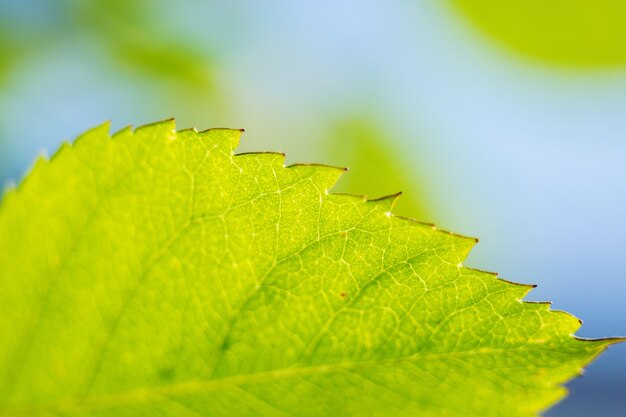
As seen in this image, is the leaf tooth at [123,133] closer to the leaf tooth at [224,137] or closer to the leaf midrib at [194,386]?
the leaf tooth at [224,137]

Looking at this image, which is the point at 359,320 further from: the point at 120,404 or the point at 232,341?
the point at 120,404

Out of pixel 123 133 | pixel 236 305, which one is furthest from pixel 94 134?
pixel 236 305

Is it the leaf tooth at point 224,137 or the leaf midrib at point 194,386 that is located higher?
the leaf tooth at point 224,137

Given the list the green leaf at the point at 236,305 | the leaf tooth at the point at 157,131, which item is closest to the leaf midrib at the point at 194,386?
the green leaf at the point at 236,305

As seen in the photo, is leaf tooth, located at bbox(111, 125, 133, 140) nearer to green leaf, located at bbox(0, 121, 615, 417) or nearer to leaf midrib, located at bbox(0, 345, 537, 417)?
green leaf, located at bbox(0, 121, 615, 417)

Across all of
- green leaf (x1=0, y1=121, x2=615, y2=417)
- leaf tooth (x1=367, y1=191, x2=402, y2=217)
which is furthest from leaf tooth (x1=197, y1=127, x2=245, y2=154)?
leaf tooth (x1=367, y1=191, x2=402, y2=217)

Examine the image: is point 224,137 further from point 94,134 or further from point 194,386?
point 194,386

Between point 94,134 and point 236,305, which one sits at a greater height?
point 94,134

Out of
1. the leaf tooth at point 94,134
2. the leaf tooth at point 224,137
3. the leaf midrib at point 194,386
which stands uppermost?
the leaf tooth at point 224,137
